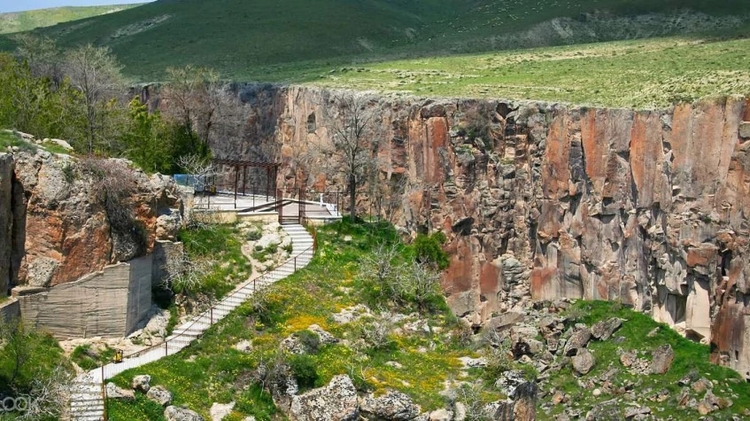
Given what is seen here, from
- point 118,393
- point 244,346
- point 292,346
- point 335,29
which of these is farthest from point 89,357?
point 335,29

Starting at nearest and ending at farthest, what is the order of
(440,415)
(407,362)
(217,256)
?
(440,415) < (407,362) < (217,256)

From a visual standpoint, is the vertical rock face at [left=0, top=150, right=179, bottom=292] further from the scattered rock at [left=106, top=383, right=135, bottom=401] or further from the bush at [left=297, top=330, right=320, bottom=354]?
the bush at [left=297, top=330, right=320, bottom=354]

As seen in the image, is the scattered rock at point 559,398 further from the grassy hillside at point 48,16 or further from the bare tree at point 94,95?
the grassy hillside at point 48,16

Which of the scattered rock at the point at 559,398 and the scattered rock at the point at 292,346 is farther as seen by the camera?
the scattered rock at the point at 559,398

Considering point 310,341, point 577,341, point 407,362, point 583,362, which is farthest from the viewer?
point 577,341

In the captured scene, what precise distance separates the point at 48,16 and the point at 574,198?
387ft

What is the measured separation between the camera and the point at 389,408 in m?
39.2

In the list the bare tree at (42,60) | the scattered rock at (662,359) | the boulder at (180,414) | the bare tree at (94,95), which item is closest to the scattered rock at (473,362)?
the scattered rock at (662,359)

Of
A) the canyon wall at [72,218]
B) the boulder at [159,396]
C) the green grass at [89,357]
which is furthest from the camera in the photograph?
the canyon wall at [72,218]

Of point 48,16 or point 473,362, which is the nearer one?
point 473,362

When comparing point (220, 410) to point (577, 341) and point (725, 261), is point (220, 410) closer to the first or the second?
point (577, 341)

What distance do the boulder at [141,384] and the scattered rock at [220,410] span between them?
6.34 ft

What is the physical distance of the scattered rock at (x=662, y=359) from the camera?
49.9 meters

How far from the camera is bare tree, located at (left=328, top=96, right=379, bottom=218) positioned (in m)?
61.0
